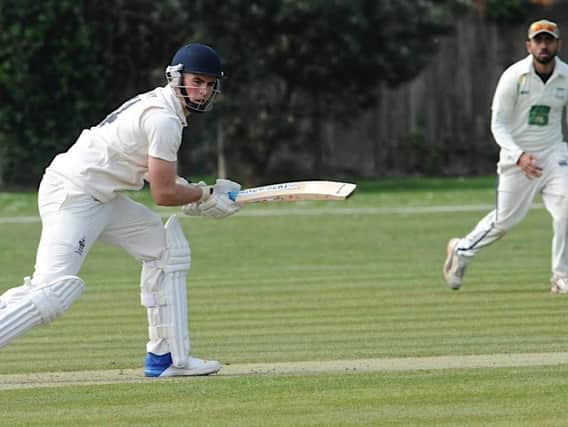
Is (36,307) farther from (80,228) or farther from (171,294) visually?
(171,294)

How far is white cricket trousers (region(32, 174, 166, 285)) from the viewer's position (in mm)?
6871

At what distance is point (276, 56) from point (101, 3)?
277 centimetres

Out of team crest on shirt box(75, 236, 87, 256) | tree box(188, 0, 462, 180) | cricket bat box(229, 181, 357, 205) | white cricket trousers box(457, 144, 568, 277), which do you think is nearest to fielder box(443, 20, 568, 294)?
white cricket trousers box(457, 144, 568, 277)

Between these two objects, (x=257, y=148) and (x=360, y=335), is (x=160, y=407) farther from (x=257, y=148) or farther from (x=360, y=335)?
(x=257, y=148)

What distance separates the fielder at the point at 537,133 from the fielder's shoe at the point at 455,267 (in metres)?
0.29

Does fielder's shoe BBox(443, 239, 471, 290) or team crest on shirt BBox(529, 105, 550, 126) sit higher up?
team crest on shirt BBox(529, 105, 550, 126)

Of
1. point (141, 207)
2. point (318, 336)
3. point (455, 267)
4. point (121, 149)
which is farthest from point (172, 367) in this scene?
point (455, 267)

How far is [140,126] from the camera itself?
23.0ft

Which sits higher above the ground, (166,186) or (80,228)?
(166,186)

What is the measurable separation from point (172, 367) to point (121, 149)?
40.3 inches

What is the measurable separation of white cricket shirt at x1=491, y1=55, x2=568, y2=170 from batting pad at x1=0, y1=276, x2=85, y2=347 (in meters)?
4.27

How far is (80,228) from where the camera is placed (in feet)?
22.9

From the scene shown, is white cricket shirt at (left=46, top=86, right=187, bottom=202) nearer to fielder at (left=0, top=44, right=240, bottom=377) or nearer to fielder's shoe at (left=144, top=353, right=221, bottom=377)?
fielder at (left=0, top=44, right=240, bottom=377)

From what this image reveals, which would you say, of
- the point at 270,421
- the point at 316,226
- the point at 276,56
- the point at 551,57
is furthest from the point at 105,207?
the point at 276,56
